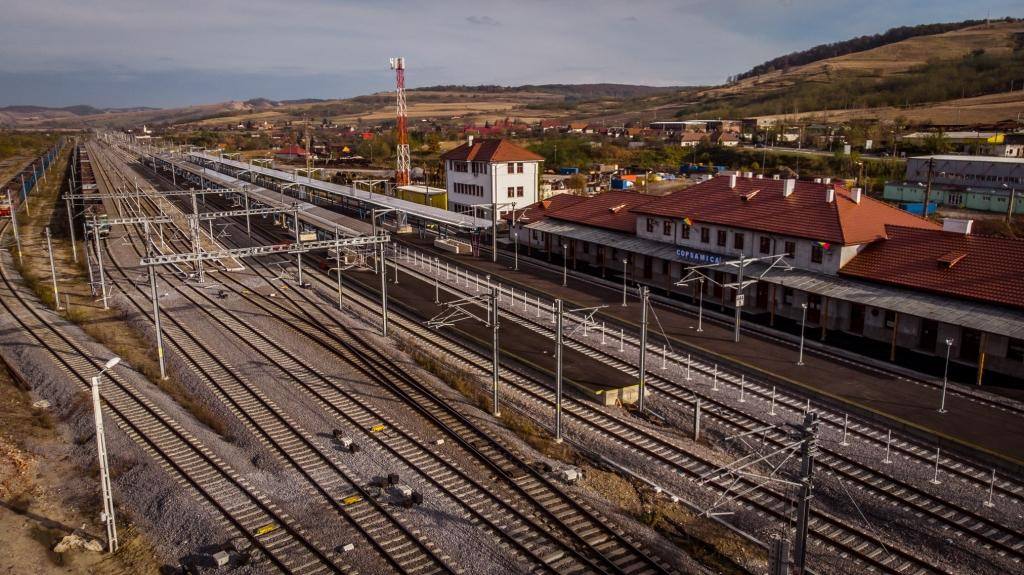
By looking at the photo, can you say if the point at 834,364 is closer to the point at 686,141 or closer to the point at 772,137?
the point at 772,137

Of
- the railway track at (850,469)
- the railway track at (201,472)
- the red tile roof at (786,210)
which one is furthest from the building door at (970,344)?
the railway track at (201,472)

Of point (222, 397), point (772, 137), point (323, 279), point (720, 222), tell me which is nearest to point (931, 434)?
point (720, 222)

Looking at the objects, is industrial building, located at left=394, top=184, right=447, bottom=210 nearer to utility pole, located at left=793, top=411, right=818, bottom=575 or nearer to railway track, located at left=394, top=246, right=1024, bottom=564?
railway track, located at left=394, top=246, right=1024, bottom=564

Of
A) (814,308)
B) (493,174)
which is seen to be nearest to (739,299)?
(814,308)

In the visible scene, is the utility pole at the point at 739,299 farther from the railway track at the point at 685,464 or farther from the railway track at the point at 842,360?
the railway track at the point at 685,464

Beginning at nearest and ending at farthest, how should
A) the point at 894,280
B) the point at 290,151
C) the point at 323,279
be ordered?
the point at 894,280
the point at 323,279
the point at 290,151

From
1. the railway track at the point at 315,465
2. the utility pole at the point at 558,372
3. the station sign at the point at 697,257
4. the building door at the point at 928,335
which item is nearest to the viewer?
the railway track at the point at 315,465
